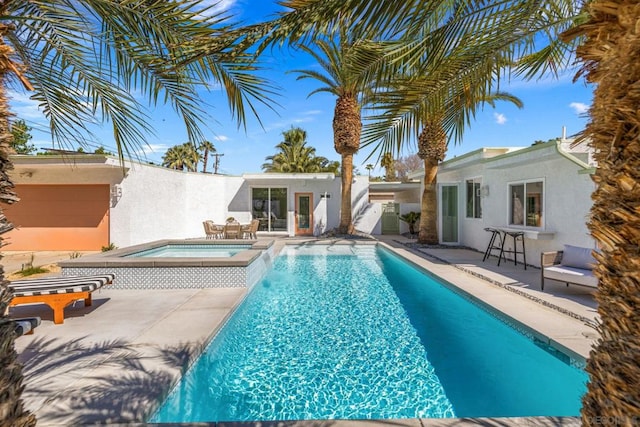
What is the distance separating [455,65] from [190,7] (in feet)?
10.2

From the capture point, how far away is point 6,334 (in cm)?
143

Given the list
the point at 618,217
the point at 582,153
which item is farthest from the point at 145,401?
the point at 582,153

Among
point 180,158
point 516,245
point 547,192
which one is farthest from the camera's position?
point 180,158

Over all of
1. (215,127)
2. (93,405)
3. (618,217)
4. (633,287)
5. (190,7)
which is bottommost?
(93,405)

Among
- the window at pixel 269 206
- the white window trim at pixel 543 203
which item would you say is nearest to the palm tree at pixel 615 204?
the white window trim at pixel 543 203

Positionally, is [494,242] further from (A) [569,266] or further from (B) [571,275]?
(B) [571,275]

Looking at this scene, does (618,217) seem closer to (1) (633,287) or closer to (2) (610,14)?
(1) (633,287)

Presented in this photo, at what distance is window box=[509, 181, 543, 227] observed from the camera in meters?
9.85

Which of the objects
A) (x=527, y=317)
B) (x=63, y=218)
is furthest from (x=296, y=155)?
(x=527, y=317)

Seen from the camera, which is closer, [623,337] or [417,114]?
[623,337]

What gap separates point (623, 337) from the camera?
1.40 metres

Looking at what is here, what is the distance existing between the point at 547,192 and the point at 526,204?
1.03 m

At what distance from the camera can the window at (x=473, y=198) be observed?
531 inches

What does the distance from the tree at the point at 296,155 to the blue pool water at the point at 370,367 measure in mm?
25153
